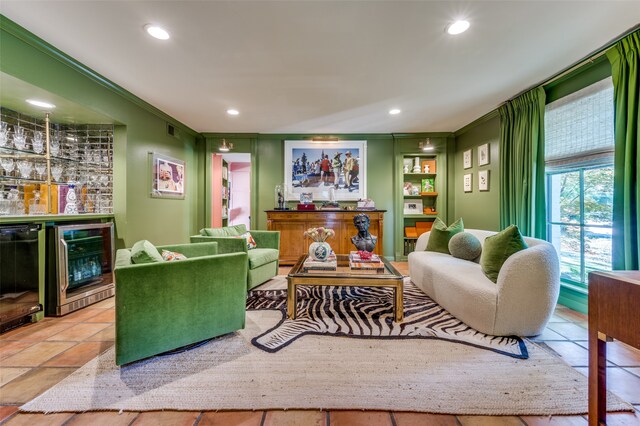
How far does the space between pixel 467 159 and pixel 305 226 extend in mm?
3182

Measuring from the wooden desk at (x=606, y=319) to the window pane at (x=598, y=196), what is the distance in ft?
6.92

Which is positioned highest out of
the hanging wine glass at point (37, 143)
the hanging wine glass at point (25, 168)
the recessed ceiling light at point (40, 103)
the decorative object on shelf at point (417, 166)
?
the recessed ceiling light at point (40, 103)

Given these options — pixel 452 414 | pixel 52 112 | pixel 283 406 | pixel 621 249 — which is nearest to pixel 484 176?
pixel 621 249

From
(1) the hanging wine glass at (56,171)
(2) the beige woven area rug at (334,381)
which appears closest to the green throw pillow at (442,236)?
(2) the beige woven area rug at (334,381)

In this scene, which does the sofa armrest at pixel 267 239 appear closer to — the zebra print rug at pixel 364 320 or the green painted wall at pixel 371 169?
the zebra print rug at pixel 364 320

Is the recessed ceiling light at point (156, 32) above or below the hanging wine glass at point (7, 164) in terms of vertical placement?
above

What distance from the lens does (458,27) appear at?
2057 mm

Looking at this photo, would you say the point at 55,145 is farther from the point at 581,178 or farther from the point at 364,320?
the point at 581,178

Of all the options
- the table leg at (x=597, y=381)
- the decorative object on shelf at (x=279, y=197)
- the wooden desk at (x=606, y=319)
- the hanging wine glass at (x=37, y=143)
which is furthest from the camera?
the decorative object on shelf at (x=279, y=197)

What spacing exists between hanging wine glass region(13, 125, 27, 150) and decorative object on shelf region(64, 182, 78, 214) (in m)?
0.54

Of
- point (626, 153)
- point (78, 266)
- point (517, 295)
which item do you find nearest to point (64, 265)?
point (78, 266)

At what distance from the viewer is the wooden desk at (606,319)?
95 cm

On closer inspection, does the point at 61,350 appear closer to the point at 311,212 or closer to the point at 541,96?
the point at 311,212

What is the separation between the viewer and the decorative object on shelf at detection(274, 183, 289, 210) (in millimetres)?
4957
